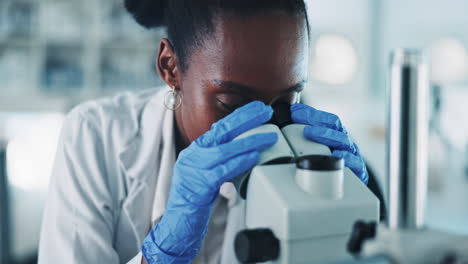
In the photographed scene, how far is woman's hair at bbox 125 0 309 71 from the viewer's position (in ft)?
3.07

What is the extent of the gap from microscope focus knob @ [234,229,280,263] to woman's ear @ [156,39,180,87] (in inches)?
23.1

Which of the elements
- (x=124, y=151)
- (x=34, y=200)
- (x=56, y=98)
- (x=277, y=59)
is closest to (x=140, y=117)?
(x=124, y=151)

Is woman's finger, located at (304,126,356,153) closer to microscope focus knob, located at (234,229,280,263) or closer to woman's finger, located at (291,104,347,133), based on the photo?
woman's finger, located at (291,104,347,133)

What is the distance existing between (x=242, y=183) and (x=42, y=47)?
141 inches

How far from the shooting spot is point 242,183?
75cm

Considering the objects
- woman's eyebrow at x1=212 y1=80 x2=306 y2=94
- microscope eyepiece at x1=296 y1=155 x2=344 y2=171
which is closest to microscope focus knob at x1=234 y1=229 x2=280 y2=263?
microscope eyepiece at x1=296 y1=155 x2=344 y2=171

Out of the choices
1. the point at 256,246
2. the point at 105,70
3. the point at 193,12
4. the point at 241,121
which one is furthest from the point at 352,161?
the point at 105,70

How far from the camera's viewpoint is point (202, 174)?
84 cm

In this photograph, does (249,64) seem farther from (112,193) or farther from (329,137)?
(112,193)

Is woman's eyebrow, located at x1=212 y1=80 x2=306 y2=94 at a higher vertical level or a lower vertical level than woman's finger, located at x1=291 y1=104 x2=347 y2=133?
higher

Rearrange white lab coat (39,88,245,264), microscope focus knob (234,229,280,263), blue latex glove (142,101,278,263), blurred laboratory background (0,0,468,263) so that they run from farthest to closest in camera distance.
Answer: blurred laboratory background (0,0,468,263) < white lab coat (39,88,245,264) < blue latex glove (142,101,278,263) < microscope focus knob (234,229,280,263)

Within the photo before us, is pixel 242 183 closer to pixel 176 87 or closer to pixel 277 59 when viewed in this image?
pixel 277 59

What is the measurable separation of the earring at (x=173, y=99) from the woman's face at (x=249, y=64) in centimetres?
13

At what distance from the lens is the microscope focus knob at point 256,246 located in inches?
22.6
